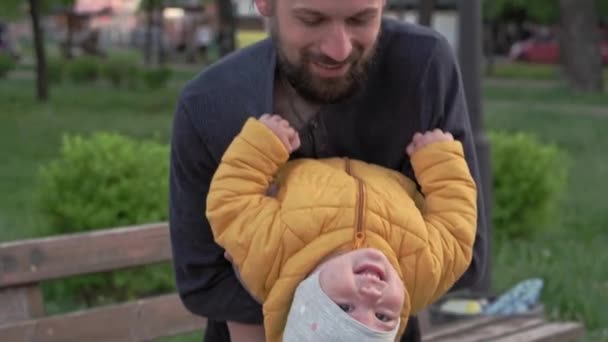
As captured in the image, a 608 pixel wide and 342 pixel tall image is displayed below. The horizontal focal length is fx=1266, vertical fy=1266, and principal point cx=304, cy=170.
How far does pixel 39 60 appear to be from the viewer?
66.8 ft

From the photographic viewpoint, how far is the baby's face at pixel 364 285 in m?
2.14

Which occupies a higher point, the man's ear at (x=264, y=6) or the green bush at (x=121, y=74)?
the man's ear at (x=264, y=6)

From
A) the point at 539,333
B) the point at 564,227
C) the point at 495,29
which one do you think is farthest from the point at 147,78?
the point at 495,29

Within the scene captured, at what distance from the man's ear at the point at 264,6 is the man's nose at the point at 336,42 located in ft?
Result: 0.53

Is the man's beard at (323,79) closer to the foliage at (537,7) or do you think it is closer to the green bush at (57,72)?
the green bush at (57,72)

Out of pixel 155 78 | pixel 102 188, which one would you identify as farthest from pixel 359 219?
pixel 155 78

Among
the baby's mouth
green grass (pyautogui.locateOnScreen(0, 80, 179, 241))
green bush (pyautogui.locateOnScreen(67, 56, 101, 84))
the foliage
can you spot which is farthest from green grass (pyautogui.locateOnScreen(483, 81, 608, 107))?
the baby's mouth

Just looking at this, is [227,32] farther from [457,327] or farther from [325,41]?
[325,41]

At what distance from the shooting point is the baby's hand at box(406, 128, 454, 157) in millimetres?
2408

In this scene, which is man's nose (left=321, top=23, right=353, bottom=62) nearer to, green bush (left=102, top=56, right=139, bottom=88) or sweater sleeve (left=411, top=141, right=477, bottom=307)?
sweater sleeve (left=411, top=141, right=477, bottom=307)

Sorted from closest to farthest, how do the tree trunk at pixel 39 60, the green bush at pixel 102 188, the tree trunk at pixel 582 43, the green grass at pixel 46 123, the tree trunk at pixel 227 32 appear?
the green bush at pixel 102 188
the green grass at pixel 46 123
the tree trunk at pixel 227 32
the tree trunk at pixel 39 60
the tree trunk at pixel 582 43

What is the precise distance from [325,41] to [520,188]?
661 cm

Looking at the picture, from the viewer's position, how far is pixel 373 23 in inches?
90.1

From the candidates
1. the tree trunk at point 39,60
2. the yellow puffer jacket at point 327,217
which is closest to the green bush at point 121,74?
the tree trunk at point 39,60
